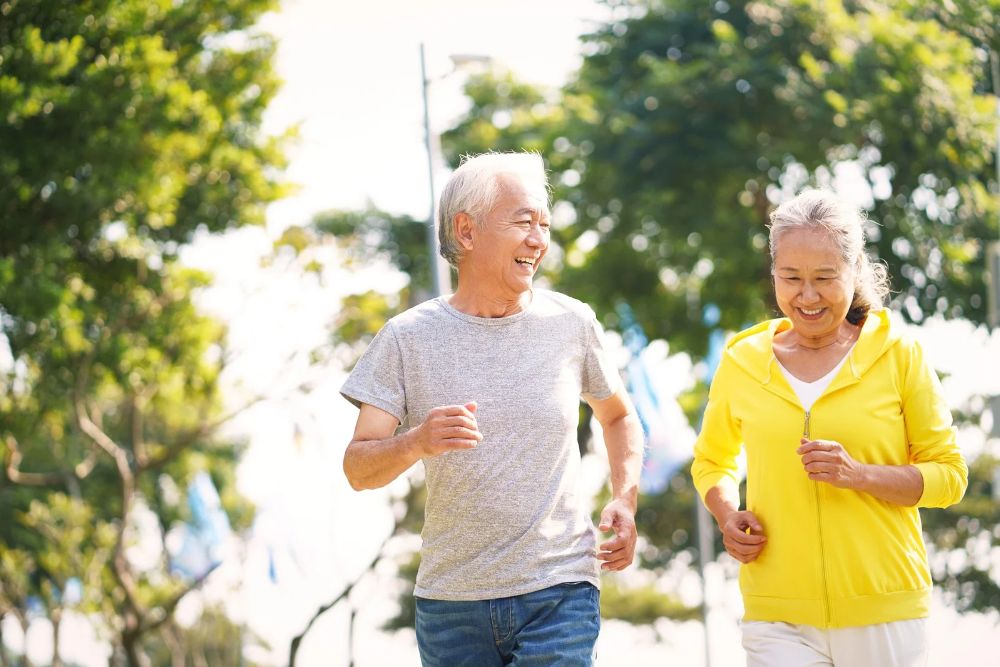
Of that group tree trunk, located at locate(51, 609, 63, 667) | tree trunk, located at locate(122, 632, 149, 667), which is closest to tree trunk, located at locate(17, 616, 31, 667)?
tree trunk, located at locate(51, 609, 63, 667)

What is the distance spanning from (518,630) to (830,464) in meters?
0.91

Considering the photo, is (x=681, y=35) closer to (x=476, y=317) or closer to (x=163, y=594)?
(x=476, y=317)

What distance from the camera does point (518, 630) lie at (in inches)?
147

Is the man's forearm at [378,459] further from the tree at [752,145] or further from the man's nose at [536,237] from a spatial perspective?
the tree at [752,145]

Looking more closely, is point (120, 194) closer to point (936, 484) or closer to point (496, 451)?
point (496, 451)

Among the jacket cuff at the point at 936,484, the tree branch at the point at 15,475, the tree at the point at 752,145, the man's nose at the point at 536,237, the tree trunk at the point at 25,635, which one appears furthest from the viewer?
the tree trunk at the point at 25,635

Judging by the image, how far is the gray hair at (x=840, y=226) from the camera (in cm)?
381

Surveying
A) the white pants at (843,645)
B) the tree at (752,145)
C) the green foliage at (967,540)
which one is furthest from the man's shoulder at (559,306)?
the green foliage at (967,540)

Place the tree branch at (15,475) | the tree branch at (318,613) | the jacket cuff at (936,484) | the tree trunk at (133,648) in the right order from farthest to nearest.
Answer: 1. the tree branch at (318,613)
2. the tree trunk at (133,648)
3. the tree branch at (15,475)
4. the jacket cuff at (936,484)

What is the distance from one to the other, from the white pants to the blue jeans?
19.2 inches

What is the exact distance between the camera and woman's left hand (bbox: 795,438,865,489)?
3584 millimetres

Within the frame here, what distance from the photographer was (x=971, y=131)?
1478 centimetres

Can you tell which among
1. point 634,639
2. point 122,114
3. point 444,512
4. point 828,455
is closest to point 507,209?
point 444,512

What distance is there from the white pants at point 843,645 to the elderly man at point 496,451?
1.45ft
